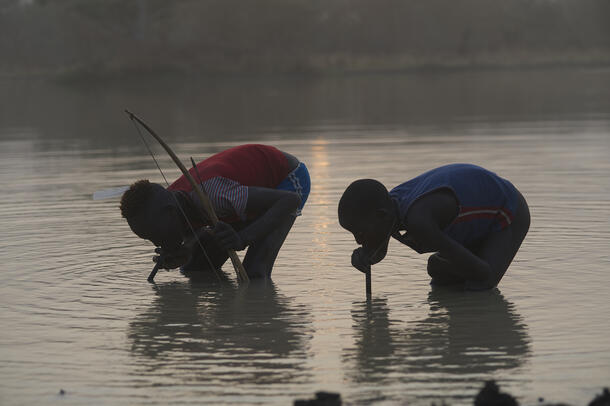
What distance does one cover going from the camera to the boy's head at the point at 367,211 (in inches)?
261

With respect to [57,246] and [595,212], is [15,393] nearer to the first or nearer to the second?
[57,246]

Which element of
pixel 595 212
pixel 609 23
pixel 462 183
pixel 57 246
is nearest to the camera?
pixel 462 183

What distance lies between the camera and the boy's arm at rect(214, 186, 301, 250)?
7.57 meters

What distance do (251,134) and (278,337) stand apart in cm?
1614

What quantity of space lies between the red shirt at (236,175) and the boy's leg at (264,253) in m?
0.31

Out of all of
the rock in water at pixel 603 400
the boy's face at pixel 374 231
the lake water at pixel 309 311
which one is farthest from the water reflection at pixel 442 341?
the rock in water at pixel 603 400

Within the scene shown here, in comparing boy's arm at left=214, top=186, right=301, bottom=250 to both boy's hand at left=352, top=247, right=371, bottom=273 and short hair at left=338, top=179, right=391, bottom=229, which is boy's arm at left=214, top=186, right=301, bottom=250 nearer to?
boy's hand at left=352, top=247, right=371, bottom=273

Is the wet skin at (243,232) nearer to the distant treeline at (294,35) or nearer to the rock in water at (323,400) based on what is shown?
the rock in water at (323,400)

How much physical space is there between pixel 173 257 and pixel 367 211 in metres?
1.65

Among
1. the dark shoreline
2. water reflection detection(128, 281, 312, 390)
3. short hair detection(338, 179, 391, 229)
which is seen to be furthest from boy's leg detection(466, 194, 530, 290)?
the dark shoreline

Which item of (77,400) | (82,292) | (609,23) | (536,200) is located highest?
(77,400)

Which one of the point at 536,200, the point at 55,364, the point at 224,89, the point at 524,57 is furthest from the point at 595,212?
the point at 524,57

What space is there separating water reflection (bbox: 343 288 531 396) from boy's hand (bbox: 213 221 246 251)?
1.00m

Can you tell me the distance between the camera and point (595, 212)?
1034cm
